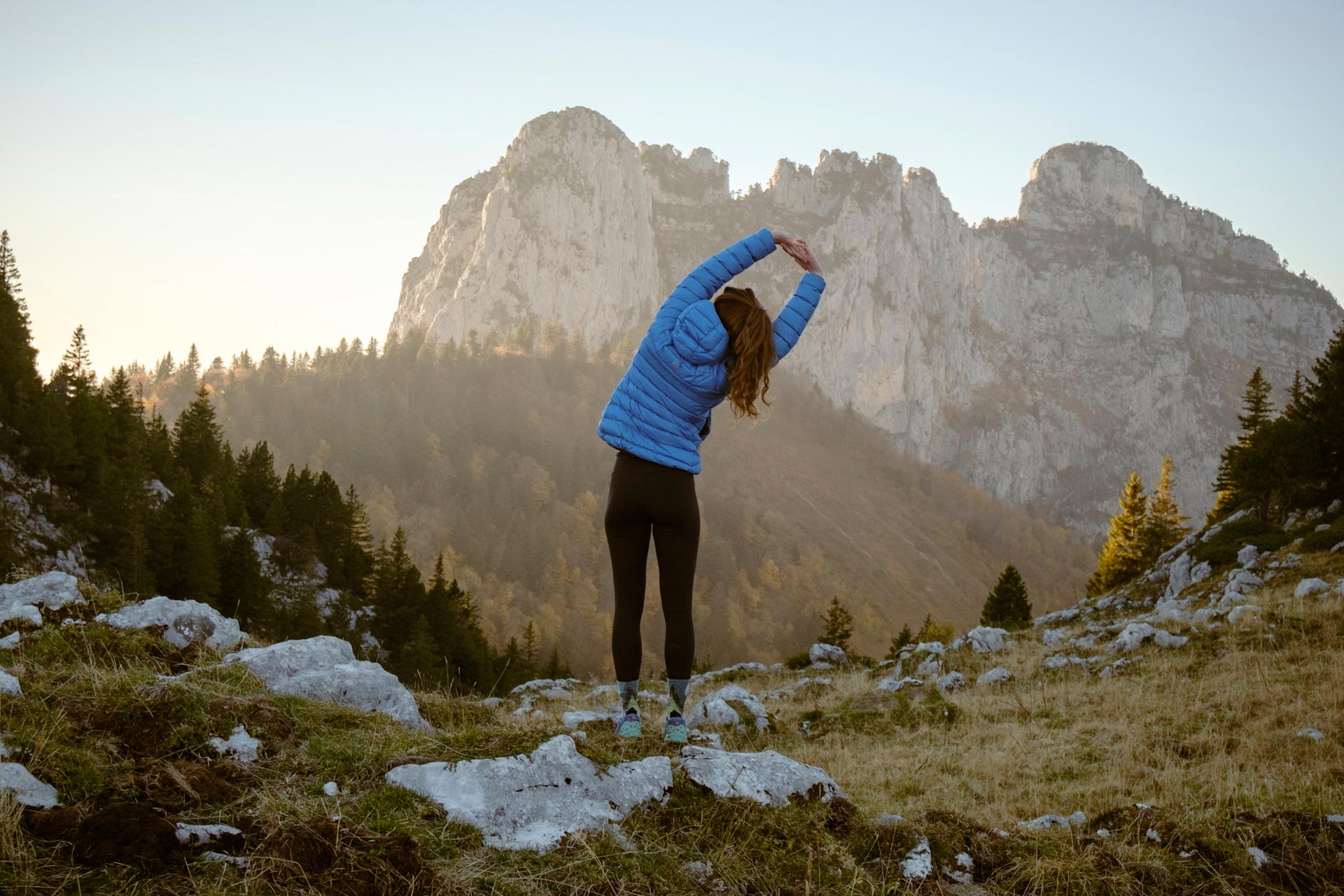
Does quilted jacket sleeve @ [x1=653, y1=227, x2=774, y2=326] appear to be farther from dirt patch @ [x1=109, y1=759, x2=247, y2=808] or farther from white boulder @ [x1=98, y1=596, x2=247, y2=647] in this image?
white boulder @ [x1=98, y1=596, x2=247, y2=647]

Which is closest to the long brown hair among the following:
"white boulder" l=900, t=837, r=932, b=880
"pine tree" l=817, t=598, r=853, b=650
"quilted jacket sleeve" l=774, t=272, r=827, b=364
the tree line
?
"quilted jacket sleeve" l=774, t=272, r=827, b=364

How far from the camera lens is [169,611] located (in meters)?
6.37

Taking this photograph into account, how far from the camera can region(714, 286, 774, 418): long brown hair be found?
445 centimetres

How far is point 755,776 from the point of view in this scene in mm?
3807

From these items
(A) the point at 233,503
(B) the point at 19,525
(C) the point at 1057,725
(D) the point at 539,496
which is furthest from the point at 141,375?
(C) the point at 1057,725

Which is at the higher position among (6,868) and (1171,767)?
(6,868)

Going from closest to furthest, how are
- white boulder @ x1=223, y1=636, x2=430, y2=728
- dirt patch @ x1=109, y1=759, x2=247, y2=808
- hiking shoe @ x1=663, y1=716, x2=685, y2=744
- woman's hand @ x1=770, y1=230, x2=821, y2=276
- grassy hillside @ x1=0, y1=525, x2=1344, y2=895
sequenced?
grassy hillside @ x1=0, y1=525, x2=1344, y2=895 → dirt patch @ x1=109, y1=759, x2=247, y2=808 → hiking shoe @ x1=663, y1=716, x2=685, y2=744 → woman's hand @ x1=770, y1=230, x2=821, y2=276 → white boulder @ x1=223, y1=636, x2=430, y2=728

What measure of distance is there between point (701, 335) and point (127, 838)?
3219 millimetres

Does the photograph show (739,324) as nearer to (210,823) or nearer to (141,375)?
(210,823)

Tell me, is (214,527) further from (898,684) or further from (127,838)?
(127,838)

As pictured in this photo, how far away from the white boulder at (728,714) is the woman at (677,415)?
3375mm

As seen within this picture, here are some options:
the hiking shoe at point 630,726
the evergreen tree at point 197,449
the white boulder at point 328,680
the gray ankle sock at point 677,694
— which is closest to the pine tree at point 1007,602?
the gray ankle sock at point 677,694

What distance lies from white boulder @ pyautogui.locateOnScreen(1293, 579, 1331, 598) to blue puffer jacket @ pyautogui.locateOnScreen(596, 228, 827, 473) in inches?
415

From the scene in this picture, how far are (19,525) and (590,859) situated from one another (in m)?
27.2
